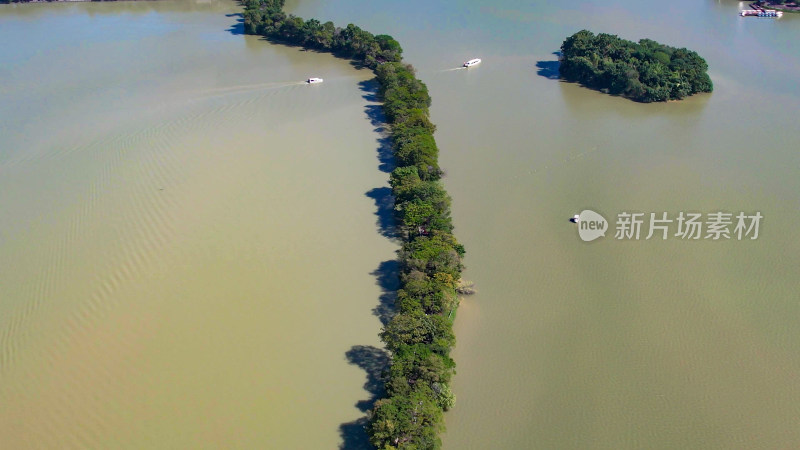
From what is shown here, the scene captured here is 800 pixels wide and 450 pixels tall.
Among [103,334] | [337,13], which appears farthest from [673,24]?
[103,334]

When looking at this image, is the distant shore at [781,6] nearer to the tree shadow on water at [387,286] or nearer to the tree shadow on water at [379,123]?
the tree shadow on water at [379,123]

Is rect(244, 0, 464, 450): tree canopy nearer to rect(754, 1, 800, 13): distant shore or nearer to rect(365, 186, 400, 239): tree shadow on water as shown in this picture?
rect(365, 186, 400, 239): tree shadow on water

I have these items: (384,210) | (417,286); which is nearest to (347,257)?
(384,210)

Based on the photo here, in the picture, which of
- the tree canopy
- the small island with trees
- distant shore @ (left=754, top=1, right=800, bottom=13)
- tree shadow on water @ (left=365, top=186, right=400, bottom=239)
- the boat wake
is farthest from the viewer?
distant shore @ (left=754, top=1, right=800, bottom=13)

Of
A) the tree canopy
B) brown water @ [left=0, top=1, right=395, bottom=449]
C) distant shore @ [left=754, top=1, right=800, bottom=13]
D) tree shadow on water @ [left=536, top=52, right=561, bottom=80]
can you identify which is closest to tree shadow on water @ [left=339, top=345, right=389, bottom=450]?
brown water @ [left=0, top=1, right=395, bottom=449]

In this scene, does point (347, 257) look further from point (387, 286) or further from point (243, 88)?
point (243, 88)

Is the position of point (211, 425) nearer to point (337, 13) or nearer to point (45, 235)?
point (45, 235)
